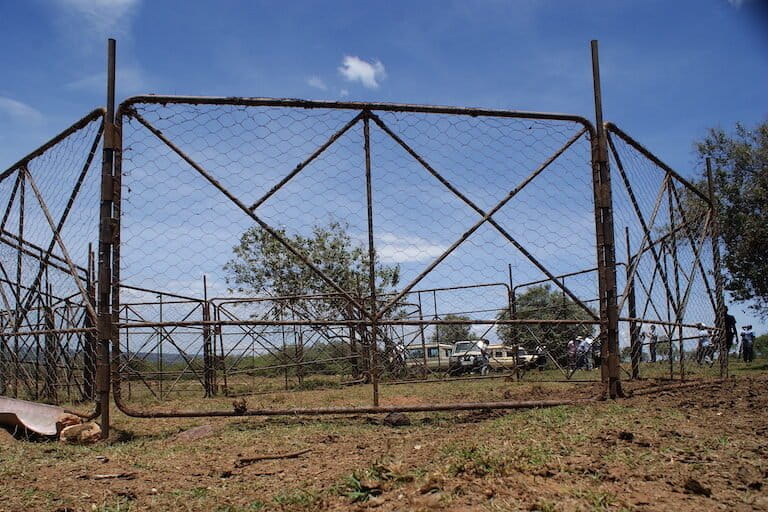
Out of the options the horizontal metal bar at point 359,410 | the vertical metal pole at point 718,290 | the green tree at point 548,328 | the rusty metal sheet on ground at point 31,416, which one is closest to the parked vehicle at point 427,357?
the green tree at point 548,328

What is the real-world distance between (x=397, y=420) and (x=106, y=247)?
303 centimetres

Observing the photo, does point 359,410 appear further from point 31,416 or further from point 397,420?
point 31,416

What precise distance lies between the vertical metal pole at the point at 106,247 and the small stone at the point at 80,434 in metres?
0.09

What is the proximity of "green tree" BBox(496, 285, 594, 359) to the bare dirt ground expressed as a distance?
6.58 m

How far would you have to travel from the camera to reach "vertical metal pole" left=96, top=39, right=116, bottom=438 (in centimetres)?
571

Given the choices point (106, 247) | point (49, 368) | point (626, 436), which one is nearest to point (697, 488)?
point (626, 436)

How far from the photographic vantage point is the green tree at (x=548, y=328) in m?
12.6

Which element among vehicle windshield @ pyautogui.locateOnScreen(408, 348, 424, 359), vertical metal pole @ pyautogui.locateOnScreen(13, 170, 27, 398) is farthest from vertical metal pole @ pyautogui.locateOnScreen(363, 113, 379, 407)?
vehicle windshield @ pyautogui.locateOnScreen(408, 348, 424, 359)

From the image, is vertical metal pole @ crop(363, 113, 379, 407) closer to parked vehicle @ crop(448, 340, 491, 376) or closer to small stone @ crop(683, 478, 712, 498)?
small stone @ crop(683, 478, 712, 498)

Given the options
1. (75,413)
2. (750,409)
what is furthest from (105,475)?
(750,409)

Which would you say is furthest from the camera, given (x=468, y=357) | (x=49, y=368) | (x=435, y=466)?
(x=468, y=357)

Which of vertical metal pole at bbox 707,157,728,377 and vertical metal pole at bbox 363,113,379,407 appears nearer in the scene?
vertical metal pole at bbox 363,113,379,407

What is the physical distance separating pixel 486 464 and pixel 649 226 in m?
5.49

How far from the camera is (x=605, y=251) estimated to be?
21.2 feet
